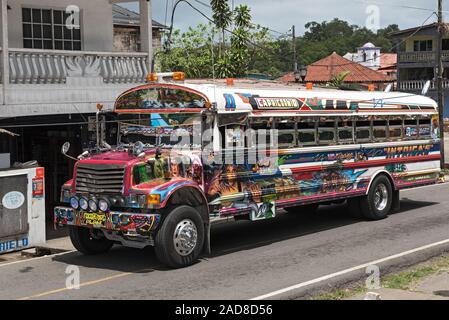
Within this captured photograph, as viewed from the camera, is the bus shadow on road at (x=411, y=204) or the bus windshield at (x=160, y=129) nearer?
the bus windshield at (x=160, y=129)

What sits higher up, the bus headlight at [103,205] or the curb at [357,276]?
the bus headlight at [103,205]

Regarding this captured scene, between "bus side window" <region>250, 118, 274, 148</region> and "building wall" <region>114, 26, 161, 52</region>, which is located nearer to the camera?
"bus side window" <region>250, 118, 274, 148</region>

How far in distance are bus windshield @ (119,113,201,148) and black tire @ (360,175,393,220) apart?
4990 millimetres

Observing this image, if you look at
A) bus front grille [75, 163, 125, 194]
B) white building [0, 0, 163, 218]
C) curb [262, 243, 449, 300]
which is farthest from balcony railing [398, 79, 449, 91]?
bus front grille [75, 163, 125, 194]

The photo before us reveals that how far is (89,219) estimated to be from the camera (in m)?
9.56

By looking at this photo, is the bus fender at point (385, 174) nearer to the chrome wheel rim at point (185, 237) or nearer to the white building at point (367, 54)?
the chrome wheel rim at point (185, 237)

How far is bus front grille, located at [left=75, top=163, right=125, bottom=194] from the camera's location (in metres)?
9.27

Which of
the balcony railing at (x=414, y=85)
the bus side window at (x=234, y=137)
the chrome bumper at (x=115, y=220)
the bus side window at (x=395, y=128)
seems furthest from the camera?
the balcony railing at (x=414, y=85)

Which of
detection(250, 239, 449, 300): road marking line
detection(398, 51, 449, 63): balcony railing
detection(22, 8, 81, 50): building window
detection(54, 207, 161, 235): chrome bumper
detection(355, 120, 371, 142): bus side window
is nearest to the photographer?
detection(250, 239, 449, 300): road marking line

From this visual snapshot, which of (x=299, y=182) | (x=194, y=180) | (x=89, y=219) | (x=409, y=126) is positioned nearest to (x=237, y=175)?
(x=194, y=180)

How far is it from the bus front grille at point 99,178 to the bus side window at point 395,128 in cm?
699

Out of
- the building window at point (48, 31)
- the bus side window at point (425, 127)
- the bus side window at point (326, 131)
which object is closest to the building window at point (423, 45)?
the bus side window at point (425, 127)

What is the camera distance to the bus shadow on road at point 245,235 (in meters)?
10.0

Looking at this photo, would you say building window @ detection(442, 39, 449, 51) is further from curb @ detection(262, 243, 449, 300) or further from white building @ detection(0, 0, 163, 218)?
curb @ detection(262, 243, 449, 300)
